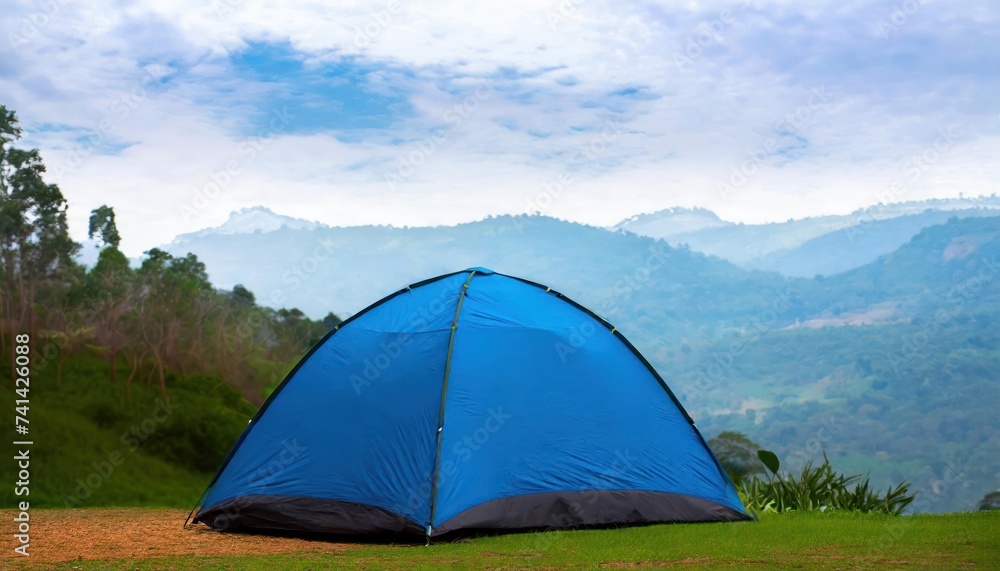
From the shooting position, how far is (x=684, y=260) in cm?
12800

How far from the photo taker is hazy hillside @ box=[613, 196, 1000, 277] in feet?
456

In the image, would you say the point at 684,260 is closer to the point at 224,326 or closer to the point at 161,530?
the point at 224,326

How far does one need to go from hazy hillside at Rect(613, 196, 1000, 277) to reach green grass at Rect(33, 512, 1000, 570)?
12610cm

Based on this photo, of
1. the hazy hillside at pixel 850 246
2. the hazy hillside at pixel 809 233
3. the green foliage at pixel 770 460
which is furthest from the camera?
the hazy hillside at pixel 809 233

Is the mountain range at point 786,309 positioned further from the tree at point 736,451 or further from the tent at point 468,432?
the tent at point 468,432

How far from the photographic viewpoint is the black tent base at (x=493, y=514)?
7449 millimetres

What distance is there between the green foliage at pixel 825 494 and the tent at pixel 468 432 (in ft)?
7.32

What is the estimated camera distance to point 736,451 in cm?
1542

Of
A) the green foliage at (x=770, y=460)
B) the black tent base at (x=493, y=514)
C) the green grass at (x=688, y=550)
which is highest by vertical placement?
the green foliage at (x=770, y=460)

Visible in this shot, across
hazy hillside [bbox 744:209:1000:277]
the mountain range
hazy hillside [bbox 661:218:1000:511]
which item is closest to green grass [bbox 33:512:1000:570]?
hazy hillside [bbox 661:218:1000:511]

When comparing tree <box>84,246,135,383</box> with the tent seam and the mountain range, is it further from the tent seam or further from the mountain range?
the mountain range

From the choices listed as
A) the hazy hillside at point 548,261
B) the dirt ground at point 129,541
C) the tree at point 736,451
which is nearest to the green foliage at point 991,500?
the tree at point 736,451

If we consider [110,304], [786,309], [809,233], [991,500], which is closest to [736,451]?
[991,500]

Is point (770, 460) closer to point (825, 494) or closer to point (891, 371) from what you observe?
point (825, 494)
